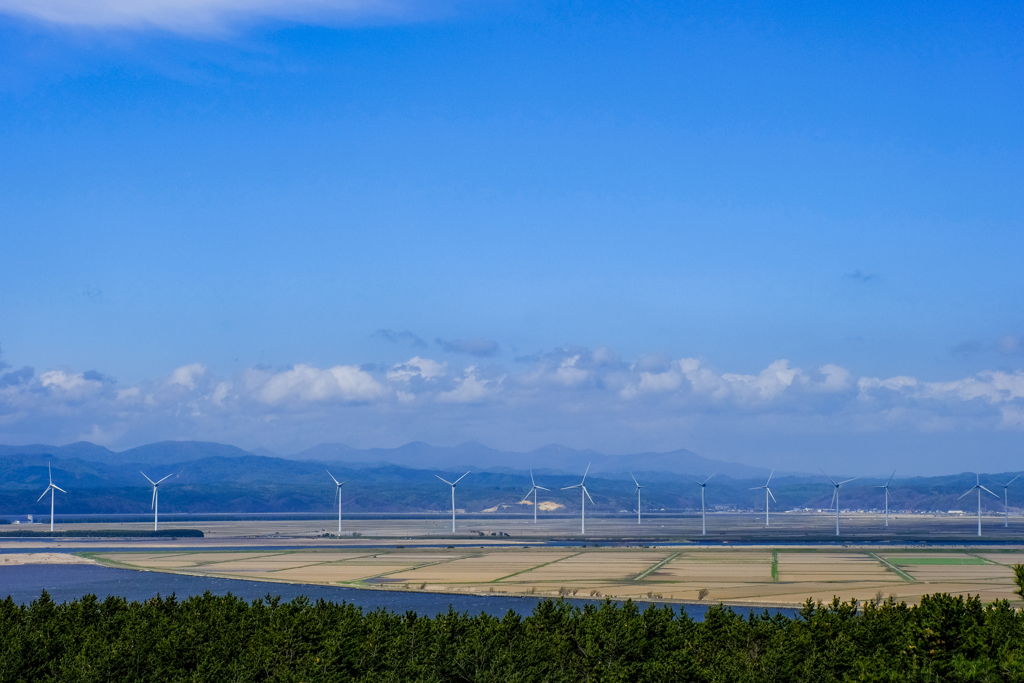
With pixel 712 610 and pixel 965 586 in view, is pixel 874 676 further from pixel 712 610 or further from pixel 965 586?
pixel 965 586

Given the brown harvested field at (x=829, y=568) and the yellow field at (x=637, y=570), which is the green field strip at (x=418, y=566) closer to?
the yellow field at (x=637, y=570)

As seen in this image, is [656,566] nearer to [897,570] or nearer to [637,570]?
[637,570]

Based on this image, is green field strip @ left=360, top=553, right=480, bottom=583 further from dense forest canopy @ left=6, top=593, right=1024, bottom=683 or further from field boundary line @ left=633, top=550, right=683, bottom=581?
dense forest canopy @ left=6, top=593, right=1024, bottom=683

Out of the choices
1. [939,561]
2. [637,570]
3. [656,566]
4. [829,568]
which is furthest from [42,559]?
[939,561]

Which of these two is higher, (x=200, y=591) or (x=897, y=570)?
(x=200, y=591)

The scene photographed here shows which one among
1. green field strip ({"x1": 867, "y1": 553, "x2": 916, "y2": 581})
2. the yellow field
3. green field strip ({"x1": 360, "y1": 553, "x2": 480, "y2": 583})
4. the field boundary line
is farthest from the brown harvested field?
green field strip ({"x1": 360, "y1": 553, "x2": 480, "y2": 583})

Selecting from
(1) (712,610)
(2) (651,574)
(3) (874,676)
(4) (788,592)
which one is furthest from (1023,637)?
(2) (651,574)
